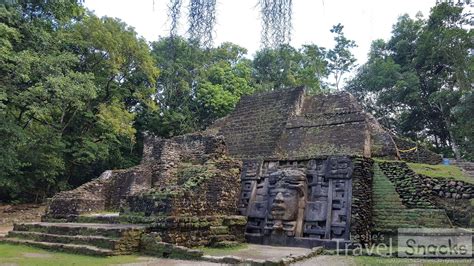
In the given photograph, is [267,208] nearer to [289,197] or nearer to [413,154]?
[289,197]

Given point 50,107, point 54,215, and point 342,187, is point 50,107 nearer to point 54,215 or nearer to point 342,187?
point 54,215

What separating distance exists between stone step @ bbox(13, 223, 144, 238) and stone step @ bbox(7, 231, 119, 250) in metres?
0.18

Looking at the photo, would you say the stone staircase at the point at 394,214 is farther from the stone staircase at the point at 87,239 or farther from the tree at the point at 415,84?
the tree at the point at 415,84

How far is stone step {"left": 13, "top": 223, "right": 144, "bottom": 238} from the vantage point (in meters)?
8.05

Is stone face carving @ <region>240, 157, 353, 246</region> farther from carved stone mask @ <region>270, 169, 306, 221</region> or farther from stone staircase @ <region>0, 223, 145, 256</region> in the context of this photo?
stone staircase @ <region>0, 223, 145, 256</region>

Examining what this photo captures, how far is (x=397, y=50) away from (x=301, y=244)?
22.3 m

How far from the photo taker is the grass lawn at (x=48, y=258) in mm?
6691

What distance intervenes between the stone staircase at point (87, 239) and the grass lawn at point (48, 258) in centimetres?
21

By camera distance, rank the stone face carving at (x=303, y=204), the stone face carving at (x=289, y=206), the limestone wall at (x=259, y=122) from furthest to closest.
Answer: the limestone wall at (x=259, y=122)
the stone face carving at (x=289, y=206)
the stone face carving at (x=303, y=204)

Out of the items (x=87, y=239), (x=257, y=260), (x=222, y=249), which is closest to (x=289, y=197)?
(x=222, y=249)

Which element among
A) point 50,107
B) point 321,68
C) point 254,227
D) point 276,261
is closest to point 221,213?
point 254,227

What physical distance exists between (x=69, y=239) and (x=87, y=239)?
0.63 meters

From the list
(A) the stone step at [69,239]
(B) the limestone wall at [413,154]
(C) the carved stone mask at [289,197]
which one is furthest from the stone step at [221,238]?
(B) the limestone wall at [413,154]

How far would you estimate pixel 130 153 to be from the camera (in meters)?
24.2
